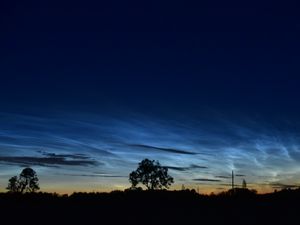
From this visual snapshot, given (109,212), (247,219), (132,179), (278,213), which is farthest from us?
(132,179)

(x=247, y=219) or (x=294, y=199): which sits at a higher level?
(x=294, y=199)

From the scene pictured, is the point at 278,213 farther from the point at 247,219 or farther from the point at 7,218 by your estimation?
the point at 7,218

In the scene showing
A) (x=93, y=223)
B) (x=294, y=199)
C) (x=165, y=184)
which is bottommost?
(x=93, y=223)

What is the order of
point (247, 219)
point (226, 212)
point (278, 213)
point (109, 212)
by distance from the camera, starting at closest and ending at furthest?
point (247, 219) → point (278, 213) → point (226, 212) → point (109, 212)

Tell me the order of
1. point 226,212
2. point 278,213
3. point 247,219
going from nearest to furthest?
point 247,219, point 278,213, point 226,212

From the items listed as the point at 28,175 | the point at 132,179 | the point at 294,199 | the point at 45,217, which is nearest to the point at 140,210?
the point at 45,217

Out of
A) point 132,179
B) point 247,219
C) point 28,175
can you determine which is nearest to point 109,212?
point 247,219

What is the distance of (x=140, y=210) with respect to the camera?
1795 inches

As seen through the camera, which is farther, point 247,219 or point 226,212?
point 226,212

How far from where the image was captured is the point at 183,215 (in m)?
40.4

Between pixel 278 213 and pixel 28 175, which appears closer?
pixel 278 213

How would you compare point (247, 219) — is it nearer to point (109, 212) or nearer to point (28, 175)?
point (109, 212)

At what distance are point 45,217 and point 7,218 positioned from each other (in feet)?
11.7

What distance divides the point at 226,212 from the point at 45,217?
1774cm
